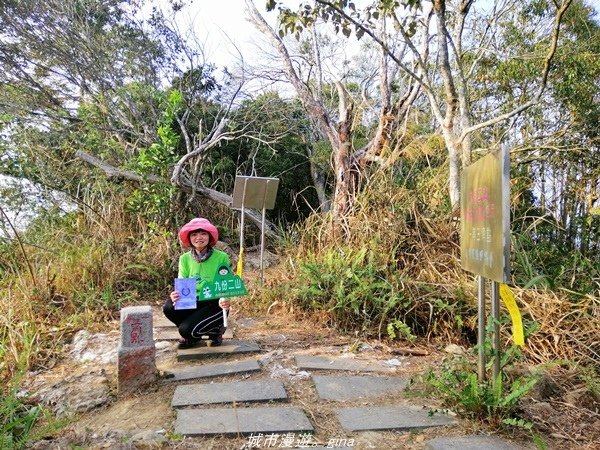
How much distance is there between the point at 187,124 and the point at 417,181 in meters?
5.43

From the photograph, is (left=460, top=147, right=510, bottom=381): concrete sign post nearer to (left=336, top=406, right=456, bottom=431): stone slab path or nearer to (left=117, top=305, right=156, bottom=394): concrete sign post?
(left=336, top=406, right=456, bottom=431): stone slab path

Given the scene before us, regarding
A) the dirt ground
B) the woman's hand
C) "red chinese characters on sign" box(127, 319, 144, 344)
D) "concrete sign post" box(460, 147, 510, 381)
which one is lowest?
the dirt ground

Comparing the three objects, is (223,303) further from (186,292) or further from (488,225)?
(488,225)

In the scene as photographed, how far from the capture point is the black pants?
13.3ft

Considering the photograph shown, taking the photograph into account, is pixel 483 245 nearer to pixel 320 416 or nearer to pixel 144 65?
pixel 320 416

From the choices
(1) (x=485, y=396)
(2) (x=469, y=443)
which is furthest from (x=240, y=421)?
(1) (x=485, y=396)

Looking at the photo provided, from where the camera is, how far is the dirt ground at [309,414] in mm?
2535

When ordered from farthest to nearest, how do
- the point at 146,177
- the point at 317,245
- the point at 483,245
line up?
the point at 146,177
the point at 317,245
the point at 483,245

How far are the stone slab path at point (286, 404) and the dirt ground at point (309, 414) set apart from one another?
0.05 m

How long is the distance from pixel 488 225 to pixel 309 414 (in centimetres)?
155

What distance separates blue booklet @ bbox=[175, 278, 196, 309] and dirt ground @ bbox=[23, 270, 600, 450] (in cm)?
51

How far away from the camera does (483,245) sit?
2.65m

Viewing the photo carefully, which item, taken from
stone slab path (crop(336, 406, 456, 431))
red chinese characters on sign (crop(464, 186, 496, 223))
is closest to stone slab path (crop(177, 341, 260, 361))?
stone slab path (crop(336, 406, 456, 431))

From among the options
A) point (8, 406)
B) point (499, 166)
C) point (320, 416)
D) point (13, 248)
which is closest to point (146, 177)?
point (13, 248)
